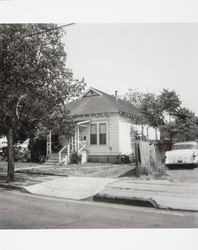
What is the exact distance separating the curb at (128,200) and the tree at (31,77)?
552cm

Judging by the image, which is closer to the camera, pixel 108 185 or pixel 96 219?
pixel 96 219

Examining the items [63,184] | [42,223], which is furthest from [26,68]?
[42,223]

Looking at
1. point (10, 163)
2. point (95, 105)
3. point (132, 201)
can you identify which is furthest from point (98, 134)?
point (132, 201)

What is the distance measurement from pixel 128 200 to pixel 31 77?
730cm

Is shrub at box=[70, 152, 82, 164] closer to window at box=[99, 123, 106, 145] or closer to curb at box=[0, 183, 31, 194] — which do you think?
window at box=[99, 123, 106, 145]

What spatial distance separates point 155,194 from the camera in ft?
34.9

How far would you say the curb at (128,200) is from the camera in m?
9.70

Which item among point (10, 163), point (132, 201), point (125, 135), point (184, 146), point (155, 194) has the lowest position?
point (132, 201)

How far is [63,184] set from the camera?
551 inches

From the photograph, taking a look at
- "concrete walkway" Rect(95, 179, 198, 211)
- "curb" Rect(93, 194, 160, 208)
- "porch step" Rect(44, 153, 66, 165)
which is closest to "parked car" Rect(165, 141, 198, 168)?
"concrete walkway" Rect(95, 179, 198, 211)

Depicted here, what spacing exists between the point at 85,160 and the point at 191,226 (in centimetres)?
1883

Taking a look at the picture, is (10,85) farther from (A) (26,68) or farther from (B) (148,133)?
(B) (148,133)

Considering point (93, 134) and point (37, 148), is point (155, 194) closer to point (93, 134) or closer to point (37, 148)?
point (93, 134)

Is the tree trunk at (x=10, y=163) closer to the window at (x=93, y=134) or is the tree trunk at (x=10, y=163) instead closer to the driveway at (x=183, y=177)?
the driveway at (x=183, y=177)
